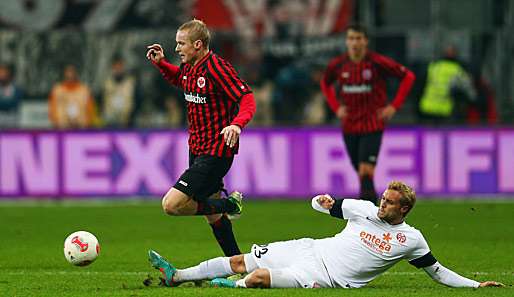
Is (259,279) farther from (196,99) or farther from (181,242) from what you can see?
(181,242)

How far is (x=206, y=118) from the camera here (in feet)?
31.5

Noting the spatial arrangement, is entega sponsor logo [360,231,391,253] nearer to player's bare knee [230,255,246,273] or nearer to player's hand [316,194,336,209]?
player's hand [316,194,336,209]

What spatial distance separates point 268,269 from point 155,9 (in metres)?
14.2

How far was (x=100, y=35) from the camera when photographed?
2112 centimetres

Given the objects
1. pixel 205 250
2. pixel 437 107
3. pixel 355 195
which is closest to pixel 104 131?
pixel 355 195

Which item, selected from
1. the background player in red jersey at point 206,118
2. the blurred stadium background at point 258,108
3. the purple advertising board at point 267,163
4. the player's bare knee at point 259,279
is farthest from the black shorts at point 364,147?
the player's bare knee at point 259,279

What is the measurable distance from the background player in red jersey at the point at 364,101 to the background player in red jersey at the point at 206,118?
13.6 feet

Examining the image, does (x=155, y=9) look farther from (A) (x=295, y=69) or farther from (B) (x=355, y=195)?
(B) (x=355, y=195)

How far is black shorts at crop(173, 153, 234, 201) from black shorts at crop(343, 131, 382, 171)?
4.24m

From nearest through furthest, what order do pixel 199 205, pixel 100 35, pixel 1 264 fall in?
pixel 199 205 < pixel 1 264 < pixel 100 35

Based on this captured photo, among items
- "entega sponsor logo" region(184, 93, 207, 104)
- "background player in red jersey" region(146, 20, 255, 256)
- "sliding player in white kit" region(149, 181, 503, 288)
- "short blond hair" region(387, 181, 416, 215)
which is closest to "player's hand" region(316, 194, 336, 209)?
"sliding player in white kit" region(149, 181, 503, 288)

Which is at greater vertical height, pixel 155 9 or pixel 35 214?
pixel 155 9

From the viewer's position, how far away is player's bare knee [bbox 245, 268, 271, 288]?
866 centimetres

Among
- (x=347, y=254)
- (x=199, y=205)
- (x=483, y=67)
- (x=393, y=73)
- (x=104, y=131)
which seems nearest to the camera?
(x=347, y=254)
